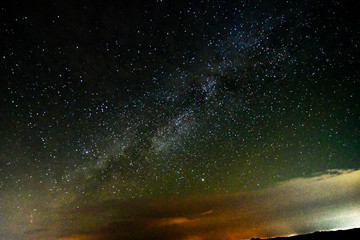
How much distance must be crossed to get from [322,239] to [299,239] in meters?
1.53

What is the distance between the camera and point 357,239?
8.52 meters

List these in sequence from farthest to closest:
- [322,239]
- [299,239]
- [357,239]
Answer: [299,239] < [322,239] < [357,239]

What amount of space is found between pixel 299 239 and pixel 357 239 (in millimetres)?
3150

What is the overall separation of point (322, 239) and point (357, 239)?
1.62m

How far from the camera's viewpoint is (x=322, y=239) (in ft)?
32.6

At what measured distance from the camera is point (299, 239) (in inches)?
443

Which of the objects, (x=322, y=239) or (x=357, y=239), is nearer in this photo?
(x=357, y=239)

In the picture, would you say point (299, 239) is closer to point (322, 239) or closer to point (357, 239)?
point (322, 239)

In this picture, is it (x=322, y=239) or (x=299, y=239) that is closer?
(x=322, y=239)

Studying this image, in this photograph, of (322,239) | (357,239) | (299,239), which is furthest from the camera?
(299,239)

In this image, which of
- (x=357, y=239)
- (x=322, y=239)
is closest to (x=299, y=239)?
(x=322, y=239)

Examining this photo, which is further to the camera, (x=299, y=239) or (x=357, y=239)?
(x=299, y=239)
